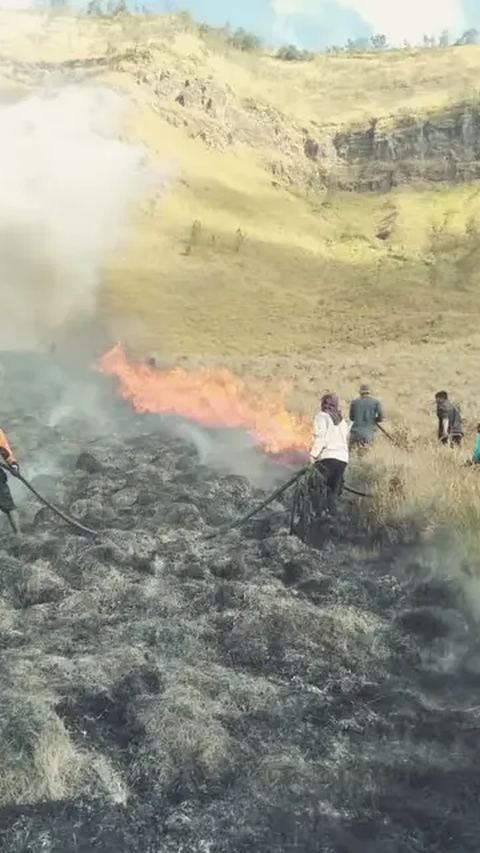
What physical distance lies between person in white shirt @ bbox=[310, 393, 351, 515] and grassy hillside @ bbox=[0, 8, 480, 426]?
33.1 meters

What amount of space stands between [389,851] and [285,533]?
7524 mm

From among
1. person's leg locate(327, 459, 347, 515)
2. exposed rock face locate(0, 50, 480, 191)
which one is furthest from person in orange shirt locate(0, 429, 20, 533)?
exposed rock face locate(0, 50, 480, 191)

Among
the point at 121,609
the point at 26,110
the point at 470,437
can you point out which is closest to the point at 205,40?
the point at 26,110

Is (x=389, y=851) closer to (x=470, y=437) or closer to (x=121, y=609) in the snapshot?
(x=121, y=609)

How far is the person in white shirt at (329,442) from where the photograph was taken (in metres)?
12.7

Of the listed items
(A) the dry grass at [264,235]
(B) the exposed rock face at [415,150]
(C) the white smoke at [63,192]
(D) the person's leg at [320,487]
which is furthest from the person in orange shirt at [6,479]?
(B) the exposed rock face at [415,150]

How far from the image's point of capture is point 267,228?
274ft

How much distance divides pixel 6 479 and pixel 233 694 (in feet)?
20.3

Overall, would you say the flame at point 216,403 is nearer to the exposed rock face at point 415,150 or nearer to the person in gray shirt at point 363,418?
the person in gray shirt at point 363,418

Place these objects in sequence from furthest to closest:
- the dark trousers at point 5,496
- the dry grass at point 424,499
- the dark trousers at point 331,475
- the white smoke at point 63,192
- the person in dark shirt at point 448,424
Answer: the white smoke at point 63,192, the person in dark shirt at point 448,424, the dark trousers at point 5,496, the dark trousers at point 331,475, the dry grass at point 424,499

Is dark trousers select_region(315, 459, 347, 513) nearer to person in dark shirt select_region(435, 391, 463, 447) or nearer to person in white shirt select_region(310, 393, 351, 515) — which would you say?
person in white shirt select_region(310, 393, 351, 515)

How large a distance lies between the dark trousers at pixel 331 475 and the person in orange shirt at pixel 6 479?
3.99 m

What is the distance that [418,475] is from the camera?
1463 cm

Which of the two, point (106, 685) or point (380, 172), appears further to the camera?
point (380, 172)
